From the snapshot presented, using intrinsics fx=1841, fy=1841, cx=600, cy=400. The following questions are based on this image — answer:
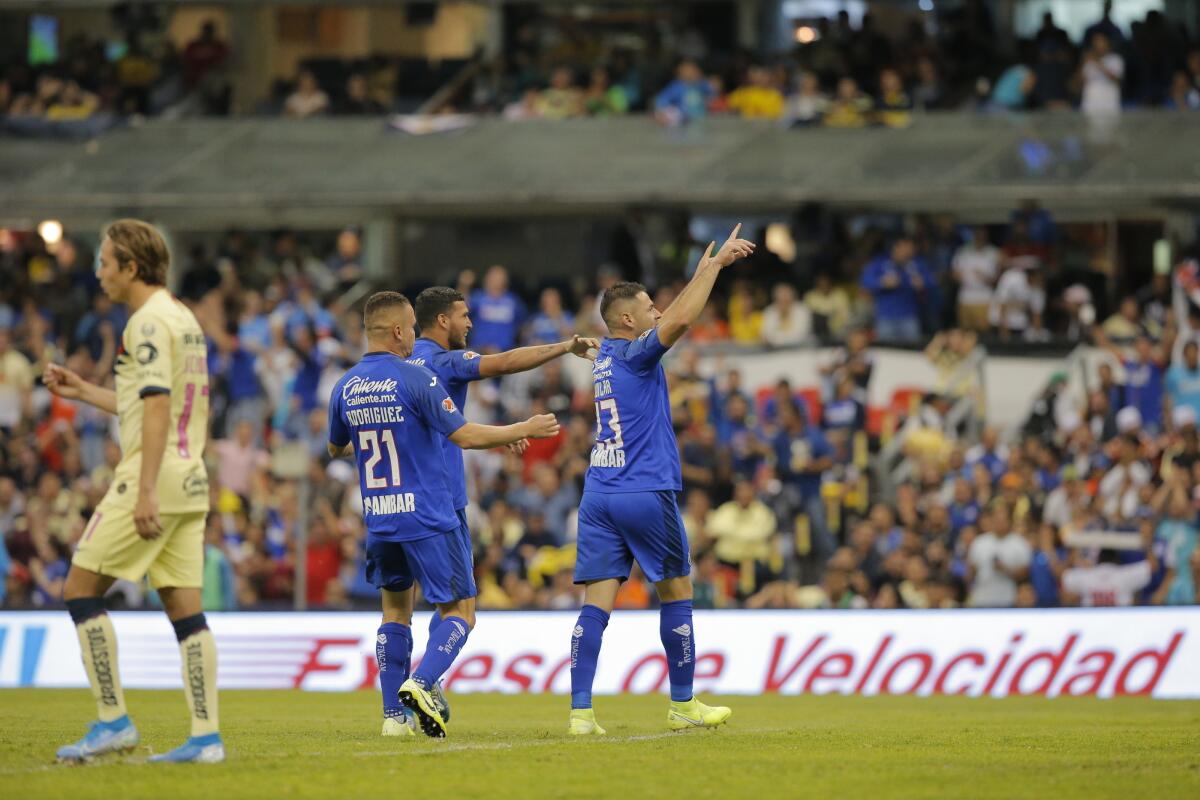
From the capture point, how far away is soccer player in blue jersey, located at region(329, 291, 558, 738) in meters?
10.4

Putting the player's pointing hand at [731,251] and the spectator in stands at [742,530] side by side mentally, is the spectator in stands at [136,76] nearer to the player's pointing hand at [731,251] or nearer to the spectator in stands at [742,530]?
the spectator in stands at [742,530]

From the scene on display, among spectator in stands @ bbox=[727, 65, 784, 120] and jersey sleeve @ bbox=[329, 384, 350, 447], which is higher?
spectator in stands @ bbox=[727, 65, 784, 120]

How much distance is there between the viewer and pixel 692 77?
2762 cm

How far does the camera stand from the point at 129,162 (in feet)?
91.7

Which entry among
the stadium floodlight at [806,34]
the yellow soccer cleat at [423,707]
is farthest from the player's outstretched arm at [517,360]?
the stadium floodlight at [806,34]

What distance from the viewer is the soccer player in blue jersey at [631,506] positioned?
10789mm

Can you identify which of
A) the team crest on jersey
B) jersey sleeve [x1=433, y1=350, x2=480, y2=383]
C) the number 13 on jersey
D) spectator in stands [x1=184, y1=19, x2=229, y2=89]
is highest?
spectator in stands [x1=184, y1=19, x2=229, y2=89]

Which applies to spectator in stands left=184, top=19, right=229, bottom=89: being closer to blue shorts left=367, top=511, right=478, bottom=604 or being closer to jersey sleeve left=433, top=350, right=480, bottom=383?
jersey sleeve left=433, top=350, right=480, bottom=383

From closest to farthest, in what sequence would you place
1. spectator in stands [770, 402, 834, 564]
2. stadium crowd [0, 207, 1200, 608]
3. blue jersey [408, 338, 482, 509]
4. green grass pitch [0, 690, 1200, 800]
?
green grass pitch [0, 690, 1200, 800], blue jersey [408, 338, 482, 509], stadium crowd [0, 207, 1200, 608], spectator in stands [770, 402, 834, 564]

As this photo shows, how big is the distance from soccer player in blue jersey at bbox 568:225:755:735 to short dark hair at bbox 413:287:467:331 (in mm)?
938

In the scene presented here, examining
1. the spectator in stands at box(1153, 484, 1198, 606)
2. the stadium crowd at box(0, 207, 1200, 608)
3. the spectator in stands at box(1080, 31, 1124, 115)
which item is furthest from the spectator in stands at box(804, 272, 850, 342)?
the spectator in stands at box(1153, 484, 1198, 606)

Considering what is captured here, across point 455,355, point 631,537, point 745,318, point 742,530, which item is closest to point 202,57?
point 745,318

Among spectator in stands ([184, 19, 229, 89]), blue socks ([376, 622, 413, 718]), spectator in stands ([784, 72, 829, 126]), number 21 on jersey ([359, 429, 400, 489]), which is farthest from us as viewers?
spectator in stands ([184, 19, 229, 89])

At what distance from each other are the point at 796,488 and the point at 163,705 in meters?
9.08
